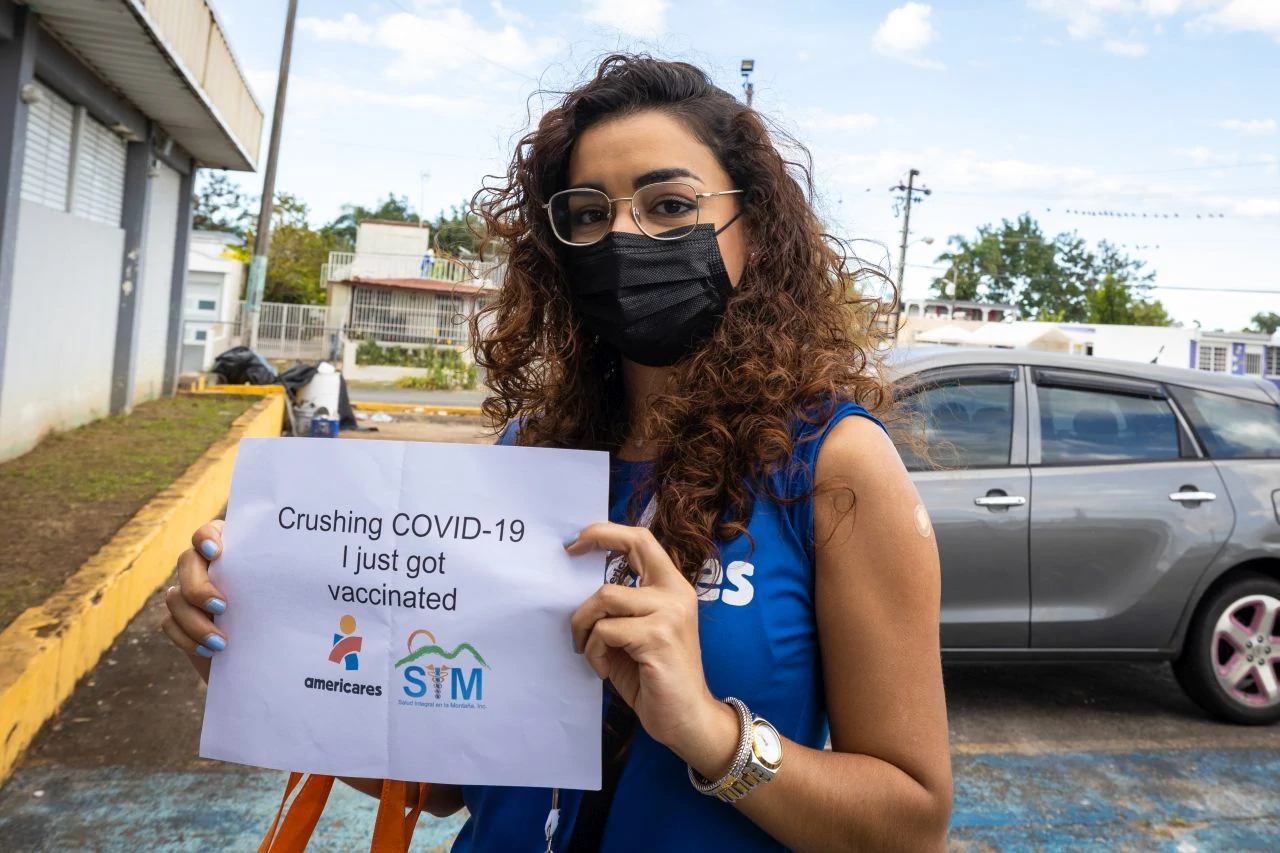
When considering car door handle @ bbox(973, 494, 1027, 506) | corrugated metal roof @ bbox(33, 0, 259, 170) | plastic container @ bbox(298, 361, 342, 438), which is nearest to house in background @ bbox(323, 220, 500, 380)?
plastic container @ bbox(298, 361, 342, 438)

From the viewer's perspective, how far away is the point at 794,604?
4.48 ft

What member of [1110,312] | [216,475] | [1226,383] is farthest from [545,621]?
[1110,312]

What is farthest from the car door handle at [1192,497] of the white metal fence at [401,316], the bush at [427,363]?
the white metal fence at [401,316]

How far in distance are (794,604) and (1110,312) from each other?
175ft

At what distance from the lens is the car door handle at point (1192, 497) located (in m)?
4.86

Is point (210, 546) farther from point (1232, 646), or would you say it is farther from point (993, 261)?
point (993, 261)

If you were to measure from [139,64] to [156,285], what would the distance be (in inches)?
211

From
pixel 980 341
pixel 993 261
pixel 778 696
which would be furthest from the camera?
pixel 993 261

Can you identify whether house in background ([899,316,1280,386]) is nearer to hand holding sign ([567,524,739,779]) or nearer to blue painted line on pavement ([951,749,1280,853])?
blue painted line on pavement ([951,749,1280,853])

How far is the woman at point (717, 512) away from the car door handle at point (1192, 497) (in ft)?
12.3

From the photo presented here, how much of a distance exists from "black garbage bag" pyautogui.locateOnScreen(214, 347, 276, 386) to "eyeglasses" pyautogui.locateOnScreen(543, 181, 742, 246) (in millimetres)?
15403

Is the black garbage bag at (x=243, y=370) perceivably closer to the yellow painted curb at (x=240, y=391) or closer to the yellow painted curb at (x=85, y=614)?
the yellow painted curb at (x=240, y=391)

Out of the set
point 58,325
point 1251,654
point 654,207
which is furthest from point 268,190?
point 654,207

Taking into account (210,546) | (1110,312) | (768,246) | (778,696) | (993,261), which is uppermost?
(993,261)
